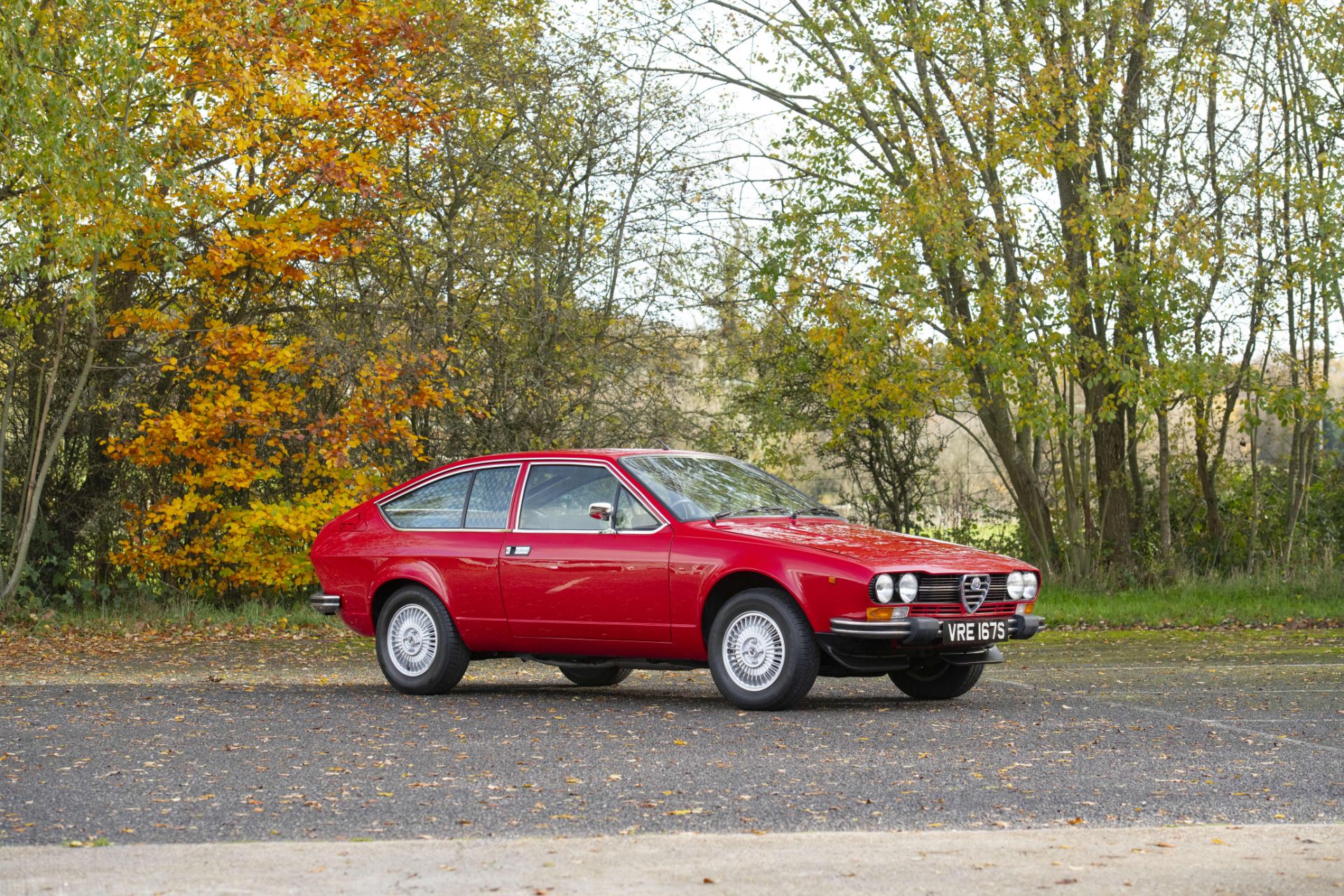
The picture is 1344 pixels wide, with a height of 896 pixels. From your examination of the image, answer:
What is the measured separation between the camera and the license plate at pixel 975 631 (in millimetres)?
9438

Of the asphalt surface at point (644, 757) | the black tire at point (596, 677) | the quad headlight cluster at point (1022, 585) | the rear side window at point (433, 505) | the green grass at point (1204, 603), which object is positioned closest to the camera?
the asphalt surface at point (644, 757)

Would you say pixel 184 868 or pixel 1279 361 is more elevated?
pixel 1279 361

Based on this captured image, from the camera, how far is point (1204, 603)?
1927cm

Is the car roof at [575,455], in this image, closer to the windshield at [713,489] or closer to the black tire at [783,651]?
the windshield at [713,489]

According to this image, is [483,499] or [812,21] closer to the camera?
[483,499]

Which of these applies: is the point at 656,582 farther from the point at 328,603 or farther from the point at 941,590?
the point at 328,603

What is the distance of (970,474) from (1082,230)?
7.79 m

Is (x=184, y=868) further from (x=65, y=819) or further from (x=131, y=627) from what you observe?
(x=131, y=627)

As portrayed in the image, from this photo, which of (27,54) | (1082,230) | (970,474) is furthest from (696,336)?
(27,54)

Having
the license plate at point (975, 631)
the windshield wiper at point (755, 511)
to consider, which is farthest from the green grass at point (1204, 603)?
the license plate at point (975, 631)

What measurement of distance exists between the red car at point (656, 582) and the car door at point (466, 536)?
0.04 ft

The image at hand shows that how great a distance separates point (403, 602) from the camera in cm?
Result: 1110

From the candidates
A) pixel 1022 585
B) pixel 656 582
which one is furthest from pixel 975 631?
pixel 656 582

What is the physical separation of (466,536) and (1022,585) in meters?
3.78
